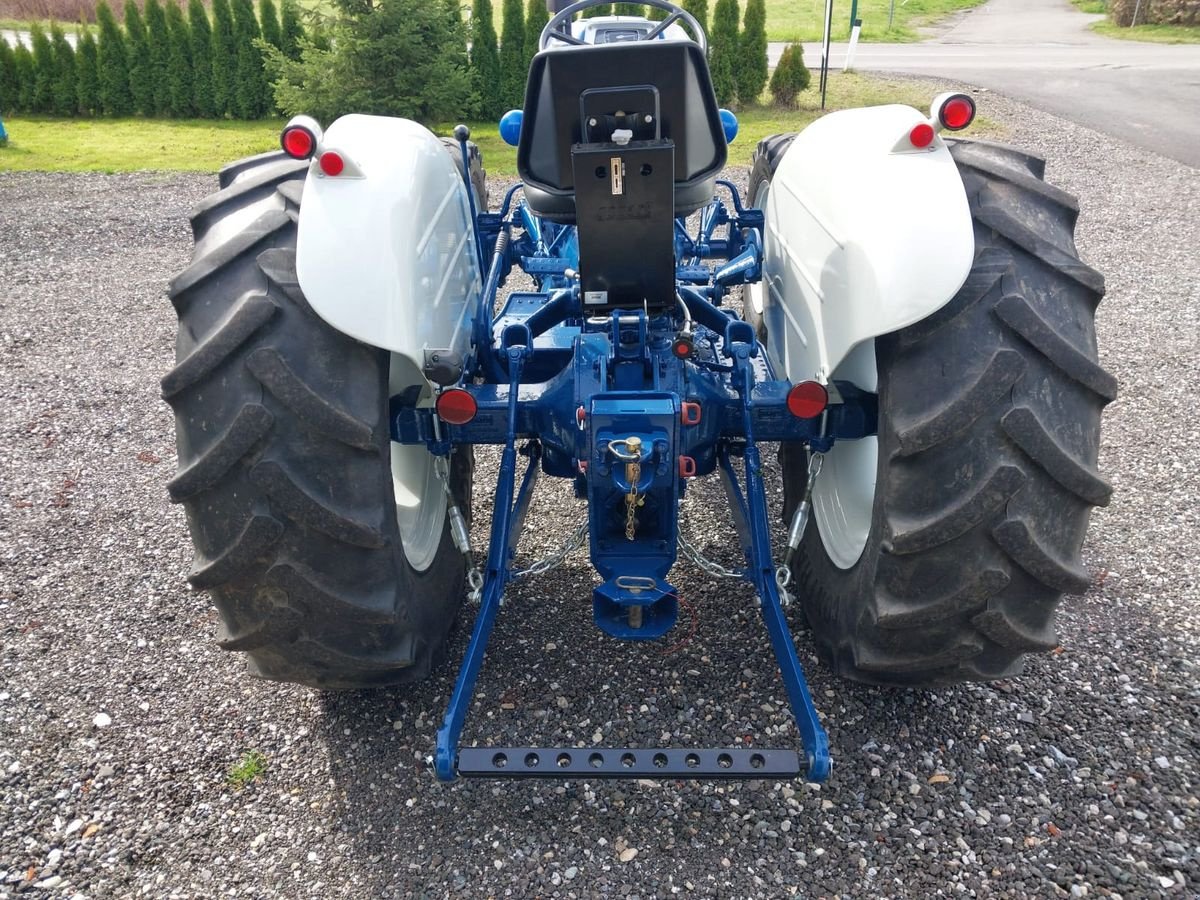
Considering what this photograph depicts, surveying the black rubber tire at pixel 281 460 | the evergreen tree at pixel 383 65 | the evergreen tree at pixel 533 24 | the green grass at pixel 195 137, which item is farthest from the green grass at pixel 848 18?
the black rubber tire at pixel 281 460

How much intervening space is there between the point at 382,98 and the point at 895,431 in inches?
387

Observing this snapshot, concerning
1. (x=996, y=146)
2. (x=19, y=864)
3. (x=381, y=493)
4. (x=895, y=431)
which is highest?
(x=996, y=146)

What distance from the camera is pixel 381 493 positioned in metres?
1.98

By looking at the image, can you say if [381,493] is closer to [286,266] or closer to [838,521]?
[286,266]

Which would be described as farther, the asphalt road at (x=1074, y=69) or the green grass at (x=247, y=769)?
the asphalt road at (x=1074, y=69)

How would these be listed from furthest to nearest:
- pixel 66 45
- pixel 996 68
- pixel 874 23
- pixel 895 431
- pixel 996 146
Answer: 1. pixel 874 23
2. pixel 996 68
3. pixel 66 45
4. pixel 996 146
5. pixel 895 431

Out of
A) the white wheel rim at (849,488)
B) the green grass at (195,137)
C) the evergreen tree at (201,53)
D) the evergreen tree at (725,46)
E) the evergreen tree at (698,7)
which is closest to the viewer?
the white wheel rim at (849,488)

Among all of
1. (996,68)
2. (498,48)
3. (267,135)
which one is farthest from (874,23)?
(267,135)

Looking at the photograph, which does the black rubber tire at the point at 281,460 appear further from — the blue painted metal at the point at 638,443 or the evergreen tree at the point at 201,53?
the evergreen tree at the point at 201,53

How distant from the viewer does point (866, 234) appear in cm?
200

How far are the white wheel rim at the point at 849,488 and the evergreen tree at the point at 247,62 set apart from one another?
12.7m

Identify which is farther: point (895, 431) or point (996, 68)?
point (996, 68)

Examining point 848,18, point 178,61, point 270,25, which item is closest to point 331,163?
point 270,25

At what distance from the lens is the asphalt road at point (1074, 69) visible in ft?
36.9
